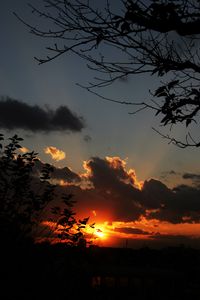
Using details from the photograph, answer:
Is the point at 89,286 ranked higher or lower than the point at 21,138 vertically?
lower

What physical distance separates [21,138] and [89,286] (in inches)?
157

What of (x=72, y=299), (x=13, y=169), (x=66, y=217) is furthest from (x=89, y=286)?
(x=13, y=169)

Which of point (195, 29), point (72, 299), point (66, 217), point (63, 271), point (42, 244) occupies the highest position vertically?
point (195, 29)

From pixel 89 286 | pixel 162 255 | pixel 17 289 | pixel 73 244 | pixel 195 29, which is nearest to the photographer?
pixel 195 29

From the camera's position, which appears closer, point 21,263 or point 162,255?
point 21,263

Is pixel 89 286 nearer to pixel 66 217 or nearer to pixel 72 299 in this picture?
pixel 72 299

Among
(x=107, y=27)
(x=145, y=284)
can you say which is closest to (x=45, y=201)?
(x=107, y=27)

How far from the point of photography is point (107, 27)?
A: 14.2 ft

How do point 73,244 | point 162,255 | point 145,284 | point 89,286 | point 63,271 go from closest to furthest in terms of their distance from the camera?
point 63,271 → point 73,244 → point 89,286 → point 145,284 → point 162,255

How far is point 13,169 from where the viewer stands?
899 centimetres

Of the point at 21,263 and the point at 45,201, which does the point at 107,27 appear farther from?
the point at 45,201

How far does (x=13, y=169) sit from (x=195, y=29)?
20.3 ft

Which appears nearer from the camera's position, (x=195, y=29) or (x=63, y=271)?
(x=195, y=29)

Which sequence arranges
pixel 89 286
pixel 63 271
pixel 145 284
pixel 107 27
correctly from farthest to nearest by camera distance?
pixel 145 284, pixel 89 286, pixel 63 271, pixel 107 27
